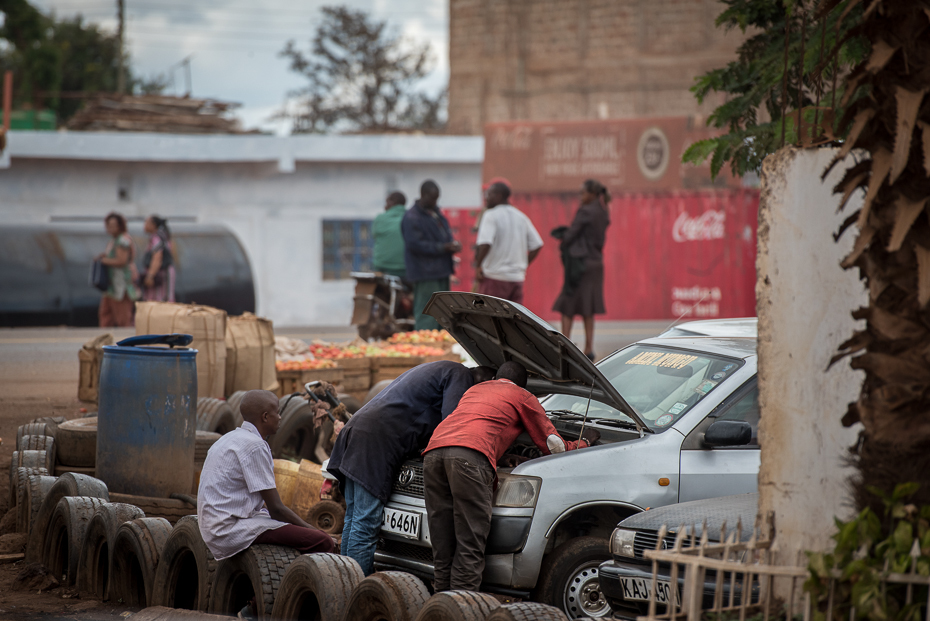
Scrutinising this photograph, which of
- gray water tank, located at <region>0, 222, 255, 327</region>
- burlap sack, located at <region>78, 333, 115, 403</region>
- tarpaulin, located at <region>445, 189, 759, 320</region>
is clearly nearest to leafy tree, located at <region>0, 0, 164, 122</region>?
gray water tank, located at <region>0, 222, 255, 327</region>

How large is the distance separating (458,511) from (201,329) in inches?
205

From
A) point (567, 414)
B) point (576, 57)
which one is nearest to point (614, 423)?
point (567, 414)

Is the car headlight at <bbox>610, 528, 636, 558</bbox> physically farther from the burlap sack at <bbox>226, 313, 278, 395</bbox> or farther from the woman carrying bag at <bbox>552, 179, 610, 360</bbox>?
the woman carrying bag at <bbox>552, 179, 610, 360</bbox>

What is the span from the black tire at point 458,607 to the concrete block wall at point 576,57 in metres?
28.0

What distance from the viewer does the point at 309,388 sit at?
788cm

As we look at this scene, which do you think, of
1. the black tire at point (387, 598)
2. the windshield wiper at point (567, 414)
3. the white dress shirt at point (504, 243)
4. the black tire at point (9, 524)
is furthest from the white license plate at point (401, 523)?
the white dress shirt at point (504, 243)

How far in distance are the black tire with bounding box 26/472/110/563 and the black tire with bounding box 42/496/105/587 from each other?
0.09 metres

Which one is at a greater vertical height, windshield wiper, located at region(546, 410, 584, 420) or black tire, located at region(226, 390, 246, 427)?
windshield wiper, located at region(546, 410, 584, 420)

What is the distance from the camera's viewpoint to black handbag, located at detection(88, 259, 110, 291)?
45.1 ft

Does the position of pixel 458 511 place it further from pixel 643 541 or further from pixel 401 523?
pixel 643 541

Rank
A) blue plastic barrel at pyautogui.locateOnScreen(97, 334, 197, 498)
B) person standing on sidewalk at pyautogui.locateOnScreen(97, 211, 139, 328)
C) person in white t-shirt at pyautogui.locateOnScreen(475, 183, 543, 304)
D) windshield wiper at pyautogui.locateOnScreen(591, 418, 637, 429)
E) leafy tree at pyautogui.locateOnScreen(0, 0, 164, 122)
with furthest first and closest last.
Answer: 1. leafy tree at pyautogui.locateOnScreen(0, 0, 164, 122)
2. person standing on sidewalk at pyautogui.locateOnScreen(97, 211, 139, 328)
3. person in white t-shirt at pyautogui.locateOnScreen(475, 183, 543, 304)
4. blue plastic barrel at pyautogui.locateOnScreen(97, 334, 197, 498)
5. windshield wiper at pyautogui.locateOnScreen(591, 418, 637, 429)

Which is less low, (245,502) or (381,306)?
(381,306)

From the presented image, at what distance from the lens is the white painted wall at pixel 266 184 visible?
2161cm

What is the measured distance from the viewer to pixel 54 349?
14.9m
